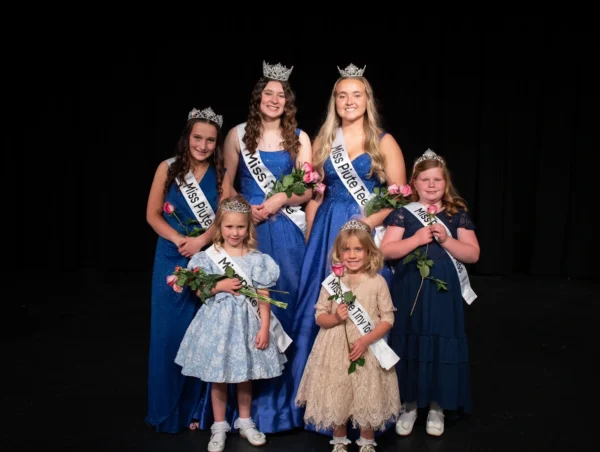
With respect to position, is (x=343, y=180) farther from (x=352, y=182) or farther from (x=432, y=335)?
(x=432, y=335)

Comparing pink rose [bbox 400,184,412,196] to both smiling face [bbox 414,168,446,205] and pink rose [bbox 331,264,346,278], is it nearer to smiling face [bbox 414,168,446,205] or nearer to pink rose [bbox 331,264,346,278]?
smiling face [bbox 414,168,446,205]

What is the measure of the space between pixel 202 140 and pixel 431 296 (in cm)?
113

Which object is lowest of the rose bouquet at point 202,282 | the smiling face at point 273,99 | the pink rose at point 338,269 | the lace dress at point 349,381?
Result: the lace dress at point 349,381

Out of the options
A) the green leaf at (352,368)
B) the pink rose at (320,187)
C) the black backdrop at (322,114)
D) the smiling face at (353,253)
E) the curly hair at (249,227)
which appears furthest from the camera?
the black backdrop at (322,114)

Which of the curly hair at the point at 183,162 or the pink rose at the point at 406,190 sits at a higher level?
the curly hair at the point at 183,162

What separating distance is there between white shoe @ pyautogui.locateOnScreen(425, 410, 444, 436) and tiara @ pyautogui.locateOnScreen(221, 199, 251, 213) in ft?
3.77

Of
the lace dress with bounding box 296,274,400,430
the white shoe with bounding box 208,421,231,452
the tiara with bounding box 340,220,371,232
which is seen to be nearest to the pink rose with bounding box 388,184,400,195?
the tiara with bounding box 340,220,371,232

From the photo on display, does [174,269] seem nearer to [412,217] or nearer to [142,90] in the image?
[412,217]

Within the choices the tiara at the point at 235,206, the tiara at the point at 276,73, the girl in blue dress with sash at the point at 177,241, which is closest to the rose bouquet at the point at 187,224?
the girl in blue dress with sash at the point at 177,241

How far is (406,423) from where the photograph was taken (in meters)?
2.89

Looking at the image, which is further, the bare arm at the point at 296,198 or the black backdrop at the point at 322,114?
the black backdrop at the point at 322,114

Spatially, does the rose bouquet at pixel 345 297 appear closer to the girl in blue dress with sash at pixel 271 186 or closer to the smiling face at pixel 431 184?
the girl in blue dress with sash at pixel 271 186

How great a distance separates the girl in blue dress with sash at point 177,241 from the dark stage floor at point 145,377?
0.47 ft

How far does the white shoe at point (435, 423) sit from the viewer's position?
287 cm
